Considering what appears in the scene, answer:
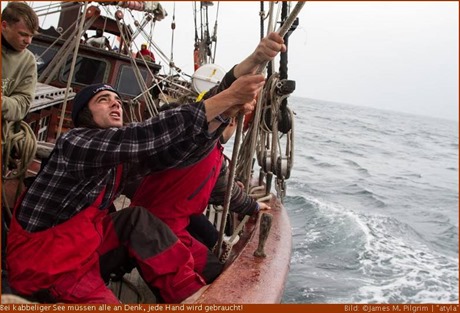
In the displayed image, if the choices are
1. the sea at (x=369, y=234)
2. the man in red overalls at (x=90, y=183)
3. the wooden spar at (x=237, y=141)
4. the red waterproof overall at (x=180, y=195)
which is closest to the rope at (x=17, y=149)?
the man in red overalls at (x=90, y=183)

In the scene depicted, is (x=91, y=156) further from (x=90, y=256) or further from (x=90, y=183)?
(x=90, y=256)

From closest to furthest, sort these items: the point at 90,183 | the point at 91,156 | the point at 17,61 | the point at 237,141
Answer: the point at 91,156
the point at 90,183
the point at 237,141
the point at 17,61

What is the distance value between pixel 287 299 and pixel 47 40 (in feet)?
18.0

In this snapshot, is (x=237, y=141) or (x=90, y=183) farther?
(x=237, y=141)

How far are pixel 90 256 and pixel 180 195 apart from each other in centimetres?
56

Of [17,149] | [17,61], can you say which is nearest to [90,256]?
[17,149]

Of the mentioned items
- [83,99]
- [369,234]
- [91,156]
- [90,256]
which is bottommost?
[369,234]

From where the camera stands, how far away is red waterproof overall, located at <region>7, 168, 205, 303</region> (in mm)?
1589

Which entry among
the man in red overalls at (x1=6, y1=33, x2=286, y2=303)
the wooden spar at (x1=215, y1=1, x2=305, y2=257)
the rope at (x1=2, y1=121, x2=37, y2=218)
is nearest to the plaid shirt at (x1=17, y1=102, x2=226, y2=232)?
the man in red overalls at (x1=6, y1=33, x2=286, y2=303)

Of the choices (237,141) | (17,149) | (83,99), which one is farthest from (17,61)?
(237,141)

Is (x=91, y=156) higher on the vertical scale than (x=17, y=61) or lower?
lower

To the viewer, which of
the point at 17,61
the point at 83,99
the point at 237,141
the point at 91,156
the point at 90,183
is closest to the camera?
the point at 91,156

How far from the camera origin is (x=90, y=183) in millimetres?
1637

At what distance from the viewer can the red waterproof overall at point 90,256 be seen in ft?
5.21
